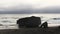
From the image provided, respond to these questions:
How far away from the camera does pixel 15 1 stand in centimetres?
101

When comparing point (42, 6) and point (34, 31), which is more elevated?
point (42, 6)

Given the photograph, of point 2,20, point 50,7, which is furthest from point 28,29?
point 50,7

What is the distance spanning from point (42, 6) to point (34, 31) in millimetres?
433

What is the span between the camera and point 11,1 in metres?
1.00

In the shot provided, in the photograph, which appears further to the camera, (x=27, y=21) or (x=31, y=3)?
(x=31, y=3)

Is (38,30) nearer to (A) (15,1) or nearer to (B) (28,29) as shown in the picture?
(B) (28,29)

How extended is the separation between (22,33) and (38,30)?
0.31ft

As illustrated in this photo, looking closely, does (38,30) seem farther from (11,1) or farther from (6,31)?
(11,1)

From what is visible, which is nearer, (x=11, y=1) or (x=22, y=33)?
(x=22, y=33)

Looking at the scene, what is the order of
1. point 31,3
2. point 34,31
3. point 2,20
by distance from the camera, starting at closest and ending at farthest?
point 34,31
point 2,20
point 31,3

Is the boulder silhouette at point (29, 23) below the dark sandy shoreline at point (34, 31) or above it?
above

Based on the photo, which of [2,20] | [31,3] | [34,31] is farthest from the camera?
[31,3]

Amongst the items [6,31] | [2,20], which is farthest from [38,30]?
[2,20]

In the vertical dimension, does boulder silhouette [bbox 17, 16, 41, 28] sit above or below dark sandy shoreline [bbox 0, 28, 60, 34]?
above
